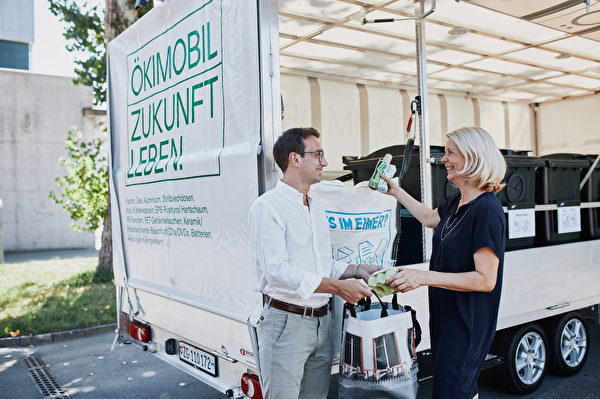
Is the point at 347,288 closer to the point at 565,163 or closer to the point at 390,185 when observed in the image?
the point at 390,185

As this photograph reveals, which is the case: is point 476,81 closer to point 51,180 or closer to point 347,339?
point 347,339

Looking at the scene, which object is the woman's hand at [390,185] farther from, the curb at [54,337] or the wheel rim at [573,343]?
the curb at [54,337]

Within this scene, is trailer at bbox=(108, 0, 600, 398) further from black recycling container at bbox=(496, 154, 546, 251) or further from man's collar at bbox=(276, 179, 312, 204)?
man's collar at bbox=(276, 179, 312, 204)

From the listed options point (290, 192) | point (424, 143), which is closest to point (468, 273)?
point (290, 192)

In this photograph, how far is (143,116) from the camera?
140 inches

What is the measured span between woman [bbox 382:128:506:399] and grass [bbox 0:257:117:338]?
18.5ft

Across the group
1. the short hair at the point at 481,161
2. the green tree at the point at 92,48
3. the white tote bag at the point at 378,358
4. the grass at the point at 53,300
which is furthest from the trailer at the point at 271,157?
the green tree at the point at 92,48

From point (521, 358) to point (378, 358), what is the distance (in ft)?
7.82

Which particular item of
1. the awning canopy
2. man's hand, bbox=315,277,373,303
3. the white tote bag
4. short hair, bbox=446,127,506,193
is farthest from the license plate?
the awning canopy

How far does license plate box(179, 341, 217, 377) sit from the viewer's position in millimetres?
2918

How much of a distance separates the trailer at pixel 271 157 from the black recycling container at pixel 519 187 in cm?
1

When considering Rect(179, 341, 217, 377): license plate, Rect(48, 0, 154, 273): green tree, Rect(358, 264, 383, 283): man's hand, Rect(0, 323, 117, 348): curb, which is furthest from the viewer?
Rect(48, 0, 154, 273): green tree

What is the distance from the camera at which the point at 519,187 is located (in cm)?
409

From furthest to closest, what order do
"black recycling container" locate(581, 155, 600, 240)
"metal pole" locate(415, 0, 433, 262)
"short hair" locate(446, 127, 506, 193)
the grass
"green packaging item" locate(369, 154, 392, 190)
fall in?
the grass, "black recycling container" locate(581, 155, 600, 240), "metal pole" locate(415, 0, 433, 262), "green packaging item" locate(369, 154, 392, 190), "short hair" locate(446, 127, 506, 193)
